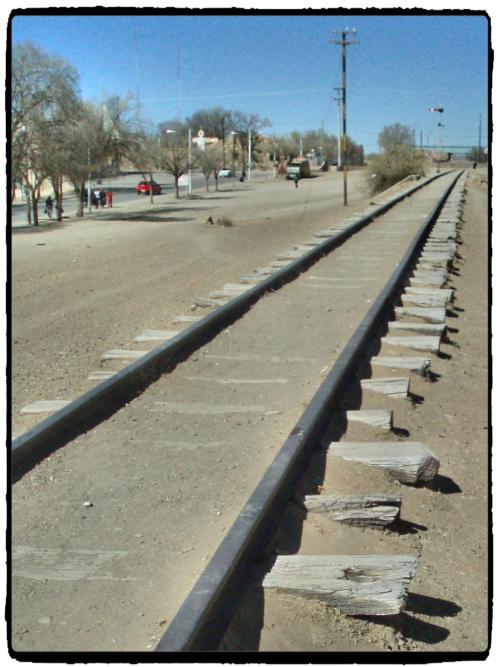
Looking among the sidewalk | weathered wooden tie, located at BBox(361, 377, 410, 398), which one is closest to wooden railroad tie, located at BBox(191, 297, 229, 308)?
the sidewalk

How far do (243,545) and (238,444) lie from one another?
2006mm

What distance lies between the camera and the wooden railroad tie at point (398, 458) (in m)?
4.95

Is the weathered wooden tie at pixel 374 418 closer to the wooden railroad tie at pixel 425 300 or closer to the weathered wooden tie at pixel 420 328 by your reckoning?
the weathered wooden tie at pixel 420 328

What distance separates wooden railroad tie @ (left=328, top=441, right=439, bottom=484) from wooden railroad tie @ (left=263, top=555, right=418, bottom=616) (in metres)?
1.47

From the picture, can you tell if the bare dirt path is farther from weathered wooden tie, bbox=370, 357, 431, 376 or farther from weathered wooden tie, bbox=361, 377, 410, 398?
weathered wooden tie, bbox=370, 357, 431, 376

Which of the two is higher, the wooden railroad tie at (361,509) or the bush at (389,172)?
the bush at (389,172)

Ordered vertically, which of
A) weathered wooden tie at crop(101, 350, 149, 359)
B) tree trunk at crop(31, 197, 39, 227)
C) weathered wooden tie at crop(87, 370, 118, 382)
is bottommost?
weathered wooden tie at crop(87, 370, 118, 382)

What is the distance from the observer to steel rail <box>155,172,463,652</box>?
118 inches

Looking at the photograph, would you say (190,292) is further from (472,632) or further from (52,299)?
(472,632)

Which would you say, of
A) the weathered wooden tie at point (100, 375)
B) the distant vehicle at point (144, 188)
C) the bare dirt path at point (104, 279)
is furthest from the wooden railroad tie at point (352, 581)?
the distant vehicle at point (144, 188)

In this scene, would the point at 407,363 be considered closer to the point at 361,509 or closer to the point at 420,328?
the point at 420,328

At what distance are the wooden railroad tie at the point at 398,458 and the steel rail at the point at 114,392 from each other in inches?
69.6

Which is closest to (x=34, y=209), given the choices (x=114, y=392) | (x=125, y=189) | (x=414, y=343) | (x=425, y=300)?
(x=425, y=300)

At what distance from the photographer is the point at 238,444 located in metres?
5.64
